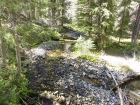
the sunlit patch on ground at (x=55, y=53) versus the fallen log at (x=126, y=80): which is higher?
the sunlit patch on ground at (x=55, y=53)

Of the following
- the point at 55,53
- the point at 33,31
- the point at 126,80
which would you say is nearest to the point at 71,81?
the point at 126,80

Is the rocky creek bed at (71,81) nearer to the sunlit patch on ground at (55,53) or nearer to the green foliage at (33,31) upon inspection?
the sunlit patch on ground at (55,53)

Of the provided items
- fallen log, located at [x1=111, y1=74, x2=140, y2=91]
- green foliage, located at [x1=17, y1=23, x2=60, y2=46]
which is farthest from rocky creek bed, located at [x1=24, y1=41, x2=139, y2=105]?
green foliage, located at [x1=17, y1=23, x2=60, y2=46]

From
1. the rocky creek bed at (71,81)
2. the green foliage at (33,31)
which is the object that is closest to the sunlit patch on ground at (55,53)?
the rocky creek bed at (71,81)

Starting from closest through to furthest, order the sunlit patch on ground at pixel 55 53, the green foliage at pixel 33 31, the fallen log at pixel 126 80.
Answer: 1. the green foliage at pixel 33 31
2. the fallen log at pixel 126 80
3. the sunlit patch on ground at pixel 55 53

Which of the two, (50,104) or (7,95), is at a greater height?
(7,95)

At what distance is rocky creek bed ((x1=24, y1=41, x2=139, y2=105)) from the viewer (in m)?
9.37

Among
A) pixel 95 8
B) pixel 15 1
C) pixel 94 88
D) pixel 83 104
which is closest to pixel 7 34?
pixel 15 1

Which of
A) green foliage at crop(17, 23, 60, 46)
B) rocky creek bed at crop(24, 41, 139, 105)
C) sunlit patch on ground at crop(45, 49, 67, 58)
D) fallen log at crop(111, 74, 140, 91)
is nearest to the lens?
green foliage at crop(17, 23, 60, 46)

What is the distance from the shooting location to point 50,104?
887 cm

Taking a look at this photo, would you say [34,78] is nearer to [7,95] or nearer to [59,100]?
[59,100]

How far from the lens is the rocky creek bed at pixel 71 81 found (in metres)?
9.37

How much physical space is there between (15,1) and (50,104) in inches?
222

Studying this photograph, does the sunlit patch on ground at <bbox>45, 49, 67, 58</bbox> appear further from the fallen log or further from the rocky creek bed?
the fallen log
